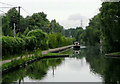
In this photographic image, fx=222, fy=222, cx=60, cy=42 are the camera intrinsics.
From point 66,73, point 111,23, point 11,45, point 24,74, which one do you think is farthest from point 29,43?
point 66,73

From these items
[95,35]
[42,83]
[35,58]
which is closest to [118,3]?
[35,58]

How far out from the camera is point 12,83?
1181 centimetres

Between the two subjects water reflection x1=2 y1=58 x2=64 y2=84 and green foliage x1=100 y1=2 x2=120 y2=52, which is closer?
water reflection x1=2 y1=58 x2=64 y2=84

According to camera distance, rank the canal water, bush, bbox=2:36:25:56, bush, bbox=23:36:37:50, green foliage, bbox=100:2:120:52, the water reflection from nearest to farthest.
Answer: the canal water < the water reflection < bush, bbox=2:36:25:56 < green foliage, bbox=100:2:120:52 < bush, bbox=23:36:37:50

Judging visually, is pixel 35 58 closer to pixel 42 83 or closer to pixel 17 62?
pixel 17 62

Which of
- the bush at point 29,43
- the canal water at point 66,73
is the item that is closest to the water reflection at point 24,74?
the canal water at point 66,73

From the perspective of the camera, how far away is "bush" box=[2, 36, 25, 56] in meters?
19.3

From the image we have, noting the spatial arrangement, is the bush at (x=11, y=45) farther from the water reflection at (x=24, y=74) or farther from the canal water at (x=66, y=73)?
the water reflection at (x=24, y=74)

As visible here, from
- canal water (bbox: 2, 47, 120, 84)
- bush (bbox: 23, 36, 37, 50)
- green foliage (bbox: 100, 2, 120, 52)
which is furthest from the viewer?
bush (bbox: 23, 36, 37, 50)

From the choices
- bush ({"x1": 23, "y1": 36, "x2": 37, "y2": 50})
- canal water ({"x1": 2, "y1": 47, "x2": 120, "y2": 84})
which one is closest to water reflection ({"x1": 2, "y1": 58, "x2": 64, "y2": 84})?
canal water ({"x1": 2, "y1": 47, "x2": 120, "y2": 84})

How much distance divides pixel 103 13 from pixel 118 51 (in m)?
6.49

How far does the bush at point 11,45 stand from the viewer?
1934 centimetres

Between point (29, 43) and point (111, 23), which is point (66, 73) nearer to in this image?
point (29, 43)

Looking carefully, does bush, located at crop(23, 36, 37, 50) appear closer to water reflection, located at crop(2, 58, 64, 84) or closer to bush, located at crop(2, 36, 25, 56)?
bush, located at crop(2, 36, 25, 56)
